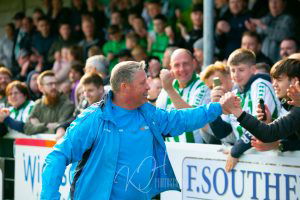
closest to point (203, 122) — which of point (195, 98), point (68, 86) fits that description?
point (195, 98)

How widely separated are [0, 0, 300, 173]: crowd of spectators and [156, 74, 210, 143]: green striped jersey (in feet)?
0.04

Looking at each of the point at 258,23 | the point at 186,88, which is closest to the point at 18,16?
the point at 258,23

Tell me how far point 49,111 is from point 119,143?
3.91m

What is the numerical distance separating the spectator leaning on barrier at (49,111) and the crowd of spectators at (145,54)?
0.5 inches

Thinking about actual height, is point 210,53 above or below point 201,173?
above

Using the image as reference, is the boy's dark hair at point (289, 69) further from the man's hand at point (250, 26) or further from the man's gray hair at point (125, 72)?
the man's hand at point (250, 26)

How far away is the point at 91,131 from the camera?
5.25 metres

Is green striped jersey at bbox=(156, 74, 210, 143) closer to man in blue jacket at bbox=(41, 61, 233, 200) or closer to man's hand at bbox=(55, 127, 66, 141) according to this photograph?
man's hand at bbox=(55, 127, 66, 141)

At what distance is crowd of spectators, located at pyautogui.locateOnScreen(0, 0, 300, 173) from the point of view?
22.5 ft

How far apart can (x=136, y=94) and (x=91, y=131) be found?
46 cm

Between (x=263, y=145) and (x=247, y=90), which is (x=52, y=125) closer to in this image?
(x=247, y=90)

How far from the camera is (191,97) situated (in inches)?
292

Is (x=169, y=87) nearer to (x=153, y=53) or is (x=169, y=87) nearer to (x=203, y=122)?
(x=203, y=122)

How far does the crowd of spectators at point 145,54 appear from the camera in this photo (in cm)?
685
